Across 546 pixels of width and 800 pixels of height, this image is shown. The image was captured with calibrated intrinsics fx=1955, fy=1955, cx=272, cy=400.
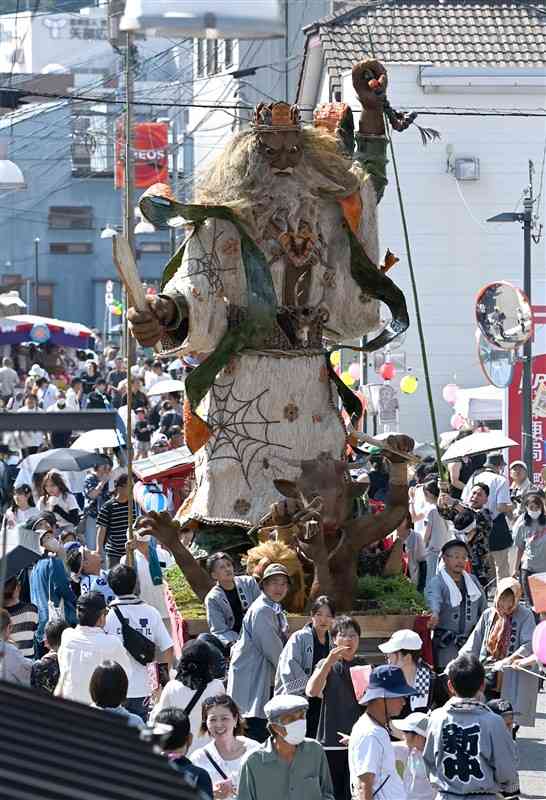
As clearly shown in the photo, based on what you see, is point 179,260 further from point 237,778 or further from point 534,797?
point 237,778

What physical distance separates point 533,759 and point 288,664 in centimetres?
261

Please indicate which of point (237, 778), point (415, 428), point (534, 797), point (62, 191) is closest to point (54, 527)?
point (534, 797)

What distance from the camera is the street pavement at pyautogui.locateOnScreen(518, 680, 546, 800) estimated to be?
1139cm

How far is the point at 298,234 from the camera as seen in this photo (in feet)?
42.2

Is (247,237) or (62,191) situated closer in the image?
(247,237)

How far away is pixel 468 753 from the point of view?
27.8ft

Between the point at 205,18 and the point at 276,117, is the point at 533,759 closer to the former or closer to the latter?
the point at 276,117

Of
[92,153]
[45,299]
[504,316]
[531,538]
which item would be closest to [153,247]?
[45,299]

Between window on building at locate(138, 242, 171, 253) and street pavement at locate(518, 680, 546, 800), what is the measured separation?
58.0 meters

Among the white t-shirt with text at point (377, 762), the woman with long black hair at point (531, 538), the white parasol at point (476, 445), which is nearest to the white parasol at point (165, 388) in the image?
the white parasol at point (476, 445)

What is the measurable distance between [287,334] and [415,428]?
2018cm

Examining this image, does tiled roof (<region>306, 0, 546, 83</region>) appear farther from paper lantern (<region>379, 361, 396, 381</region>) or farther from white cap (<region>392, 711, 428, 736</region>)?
white cap (<region>392, 711, 428, 736</region>)

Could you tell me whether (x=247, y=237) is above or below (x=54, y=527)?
above

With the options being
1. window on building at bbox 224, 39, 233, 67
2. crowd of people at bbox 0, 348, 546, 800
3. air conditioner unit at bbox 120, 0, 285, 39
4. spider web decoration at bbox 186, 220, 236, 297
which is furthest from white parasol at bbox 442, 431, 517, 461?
window on building at bbox 224, 39, 233, 67
